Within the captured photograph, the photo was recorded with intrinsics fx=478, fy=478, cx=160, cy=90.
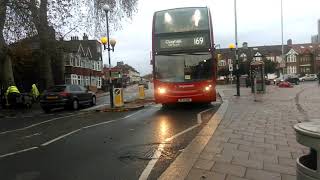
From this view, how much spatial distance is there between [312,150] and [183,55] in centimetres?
1610

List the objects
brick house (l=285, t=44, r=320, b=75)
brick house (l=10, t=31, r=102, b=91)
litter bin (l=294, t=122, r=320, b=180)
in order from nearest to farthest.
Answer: litter bin (l=294, t=122, r=320, b=180) < brick house (l=10, t=31, r=102, b=91) < brick house (l=285, t=44, r=320, b=75)

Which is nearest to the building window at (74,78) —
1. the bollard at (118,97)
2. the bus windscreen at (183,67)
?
the bollard at (118,97)

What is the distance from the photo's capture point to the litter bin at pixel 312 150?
384cm

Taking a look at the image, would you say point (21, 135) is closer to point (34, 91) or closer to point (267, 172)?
point (267, 172)

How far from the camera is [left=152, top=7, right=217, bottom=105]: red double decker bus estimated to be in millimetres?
19938

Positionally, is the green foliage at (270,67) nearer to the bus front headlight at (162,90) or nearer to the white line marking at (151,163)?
the bus front headlight at (162,90)

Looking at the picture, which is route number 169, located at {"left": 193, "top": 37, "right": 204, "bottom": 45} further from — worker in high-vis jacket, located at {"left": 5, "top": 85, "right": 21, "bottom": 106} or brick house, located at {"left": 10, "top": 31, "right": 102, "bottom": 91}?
brick house, located at {"left": 10, "top": 31, "right": 102, "bottom": 91}

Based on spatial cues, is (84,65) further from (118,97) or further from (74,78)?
(118,97)

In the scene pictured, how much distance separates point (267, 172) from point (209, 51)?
13237mm

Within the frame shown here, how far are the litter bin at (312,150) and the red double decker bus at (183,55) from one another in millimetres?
15926

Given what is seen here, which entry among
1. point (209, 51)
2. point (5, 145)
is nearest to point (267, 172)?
point (5, 145)

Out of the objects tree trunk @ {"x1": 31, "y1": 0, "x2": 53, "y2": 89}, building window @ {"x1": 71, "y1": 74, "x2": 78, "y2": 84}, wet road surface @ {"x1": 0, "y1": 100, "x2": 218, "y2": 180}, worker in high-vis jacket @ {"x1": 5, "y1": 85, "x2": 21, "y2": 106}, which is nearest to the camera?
wet road surface @ {"x1": 0, "y1": 100, "x2": 218, "y2": 180}

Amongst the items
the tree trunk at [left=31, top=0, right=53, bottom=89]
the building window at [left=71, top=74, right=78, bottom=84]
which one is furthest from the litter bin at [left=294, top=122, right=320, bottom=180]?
the building window at [left=71, top=74, right=78, bottom=84]

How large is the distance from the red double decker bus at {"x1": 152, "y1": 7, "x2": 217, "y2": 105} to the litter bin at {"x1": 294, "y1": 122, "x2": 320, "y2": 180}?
15.9m
